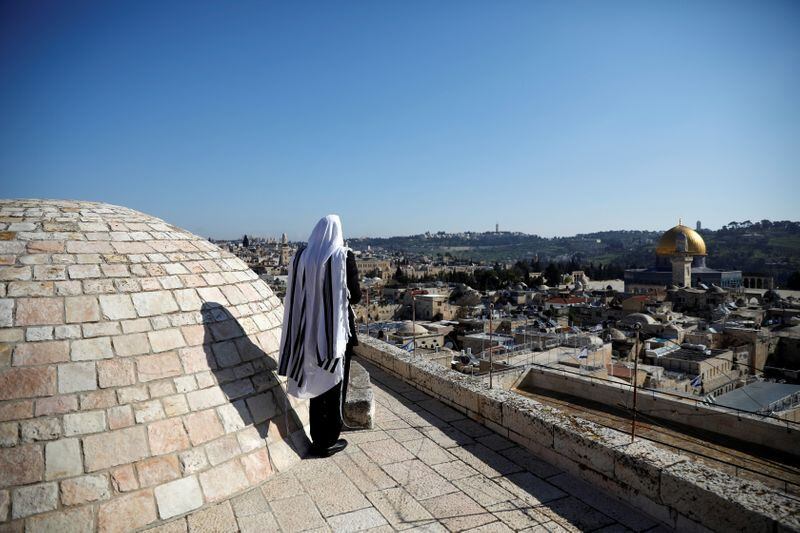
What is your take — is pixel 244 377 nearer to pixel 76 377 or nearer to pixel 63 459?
pixel 76 377

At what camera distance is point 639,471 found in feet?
11.0

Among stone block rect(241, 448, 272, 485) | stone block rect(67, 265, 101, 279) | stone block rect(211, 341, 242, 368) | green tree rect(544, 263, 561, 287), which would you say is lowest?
green tree rect(544, 263, 561, 287)

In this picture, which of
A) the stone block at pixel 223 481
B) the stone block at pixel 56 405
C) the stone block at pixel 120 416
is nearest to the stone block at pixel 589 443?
the stone block at pixel 223 481

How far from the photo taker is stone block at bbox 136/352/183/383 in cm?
348

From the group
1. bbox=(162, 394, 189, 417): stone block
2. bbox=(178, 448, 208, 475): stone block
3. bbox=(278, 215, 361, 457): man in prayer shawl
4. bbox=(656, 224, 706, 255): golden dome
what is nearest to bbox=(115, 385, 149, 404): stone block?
bbox=(162, 394, 189, 417): stone block

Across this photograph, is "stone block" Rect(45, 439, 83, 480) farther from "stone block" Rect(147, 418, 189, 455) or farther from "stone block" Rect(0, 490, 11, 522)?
"stone block" Rect(147, 418, 189, 455)

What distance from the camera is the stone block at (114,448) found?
3.06 meters

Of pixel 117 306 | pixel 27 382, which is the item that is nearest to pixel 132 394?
pixel 27 382

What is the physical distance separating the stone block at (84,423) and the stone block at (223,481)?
2.52 ft

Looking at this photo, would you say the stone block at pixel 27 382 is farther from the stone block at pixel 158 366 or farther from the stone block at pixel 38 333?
the stone block at pixel 158 366

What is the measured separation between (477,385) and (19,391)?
414 cm

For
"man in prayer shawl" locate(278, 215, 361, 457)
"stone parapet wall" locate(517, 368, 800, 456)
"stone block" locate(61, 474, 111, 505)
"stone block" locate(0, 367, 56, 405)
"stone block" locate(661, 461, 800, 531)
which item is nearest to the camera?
"stone block" locate(661, 461, 800, 531)

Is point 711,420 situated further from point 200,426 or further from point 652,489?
point 200,426

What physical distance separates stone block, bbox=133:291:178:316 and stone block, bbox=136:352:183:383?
0.39m
